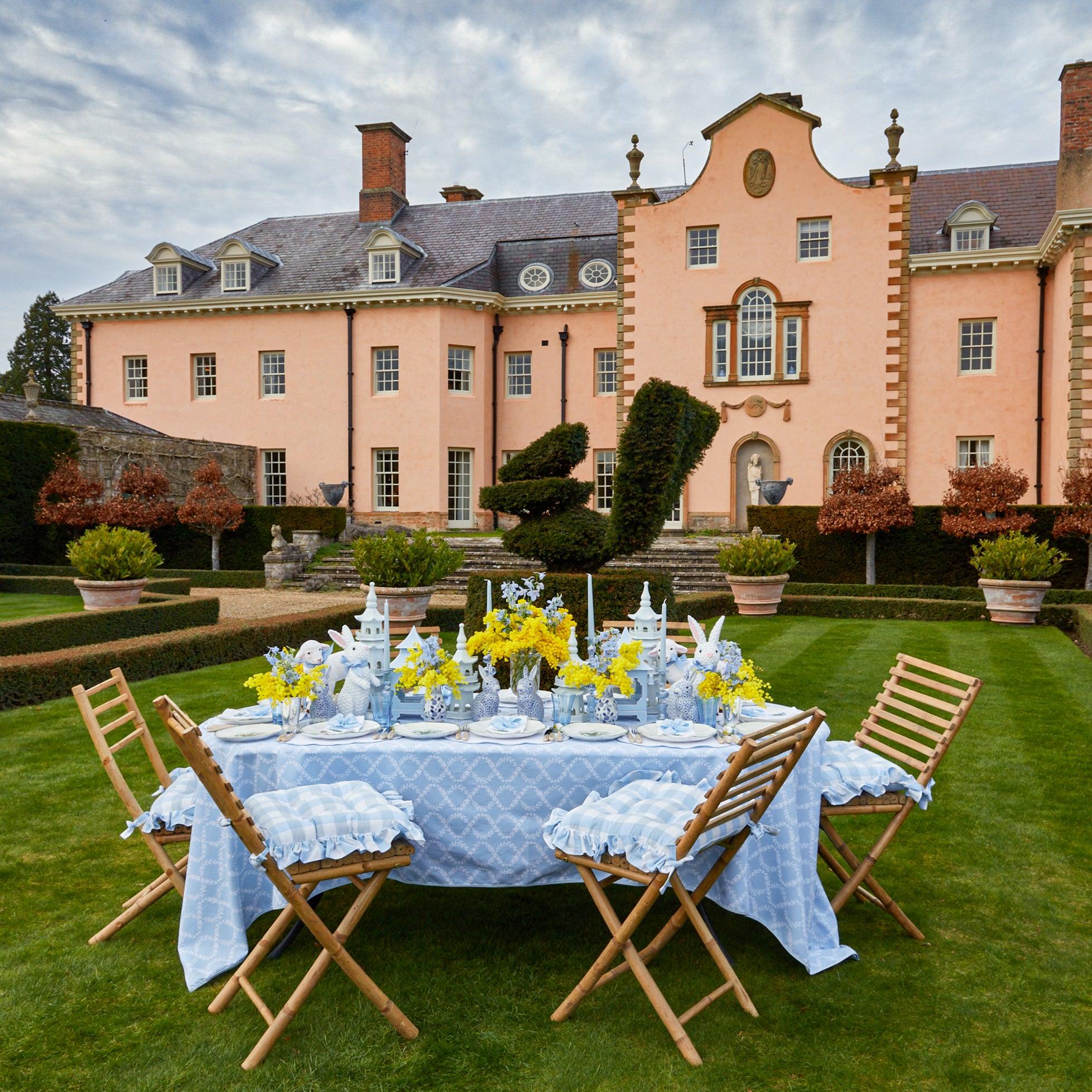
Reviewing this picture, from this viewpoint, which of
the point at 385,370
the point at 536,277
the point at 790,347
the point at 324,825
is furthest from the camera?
the point at 536,277

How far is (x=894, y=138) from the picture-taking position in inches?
843

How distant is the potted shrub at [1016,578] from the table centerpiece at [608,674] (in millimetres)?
11503

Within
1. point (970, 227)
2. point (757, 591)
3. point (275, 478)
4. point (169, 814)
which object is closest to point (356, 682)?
point (169, 814)

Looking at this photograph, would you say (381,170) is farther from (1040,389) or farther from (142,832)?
(142,832)

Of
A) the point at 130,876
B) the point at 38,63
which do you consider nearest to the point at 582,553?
the point at 130,876

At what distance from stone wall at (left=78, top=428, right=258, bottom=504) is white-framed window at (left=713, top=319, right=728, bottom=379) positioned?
1314 centimetres

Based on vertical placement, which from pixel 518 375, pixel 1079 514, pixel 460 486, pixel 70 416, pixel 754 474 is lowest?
pixel 1079 514

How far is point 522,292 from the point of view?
1014 inches

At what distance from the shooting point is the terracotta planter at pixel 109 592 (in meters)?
12.7

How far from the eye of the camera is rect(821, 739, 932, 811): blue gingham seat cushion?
3.82m

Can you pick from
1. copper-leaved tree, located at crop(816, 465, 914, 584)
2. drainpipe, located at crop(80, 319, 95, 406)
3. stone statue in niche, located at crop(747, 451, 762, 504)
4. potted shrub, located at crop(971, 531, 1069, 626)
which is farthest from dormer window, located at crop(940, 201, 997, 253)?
drainpipe, located at crop(80, 319, 95, 406)

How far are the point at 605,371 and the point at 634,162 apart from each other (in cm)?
549

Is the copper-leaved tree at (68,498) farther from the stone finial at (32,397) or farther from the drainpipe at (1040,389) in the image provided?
the drainpipe at (1040,389)

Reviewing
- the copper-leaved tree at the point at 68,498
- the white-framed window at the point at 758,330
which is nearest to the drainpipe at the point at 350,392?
the copper-leaved tree at the point at 68,498
